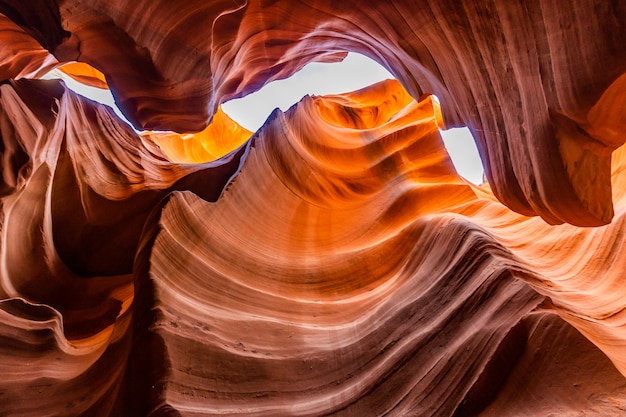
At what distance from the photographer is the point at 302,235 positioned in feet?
9.27

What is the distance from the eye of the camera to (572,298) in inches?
71.7

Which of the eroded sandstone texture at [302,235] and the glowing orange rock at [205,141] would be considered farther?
the glowing orange rock at [205,141]

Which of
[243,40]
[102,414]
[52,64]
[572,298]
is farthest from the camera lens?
[52,64]

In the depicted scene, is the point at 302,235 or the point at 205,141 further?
the point at 205,141

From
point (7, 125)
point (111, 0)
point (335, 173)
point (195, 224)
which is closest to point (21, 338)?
point (195, 224)

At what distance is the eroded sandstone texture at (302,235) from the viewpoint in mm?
1404

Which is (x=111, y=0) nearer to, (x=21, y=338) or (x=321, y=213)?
(x=21, y=338)

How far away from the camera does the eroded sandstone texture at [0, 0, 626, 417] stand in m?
1.40

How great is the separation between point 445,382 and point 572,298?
78 cm

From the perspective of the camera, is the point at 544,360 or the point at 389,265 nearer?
the point at 544,360

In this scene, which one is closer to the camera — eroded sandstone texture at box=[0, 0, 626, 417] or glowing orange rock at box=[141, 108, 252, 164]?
eroded sandstone texture at box=[0, 0, 626, 417]

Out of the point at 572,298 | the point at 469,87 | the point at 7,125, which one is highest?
the point at 469,87

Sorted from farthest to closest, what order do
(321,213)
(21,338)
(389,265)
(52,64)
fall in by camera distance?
(52,64)
(321,213)
(389,265)
(21,338)

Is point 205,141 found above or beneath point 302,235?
beneath
